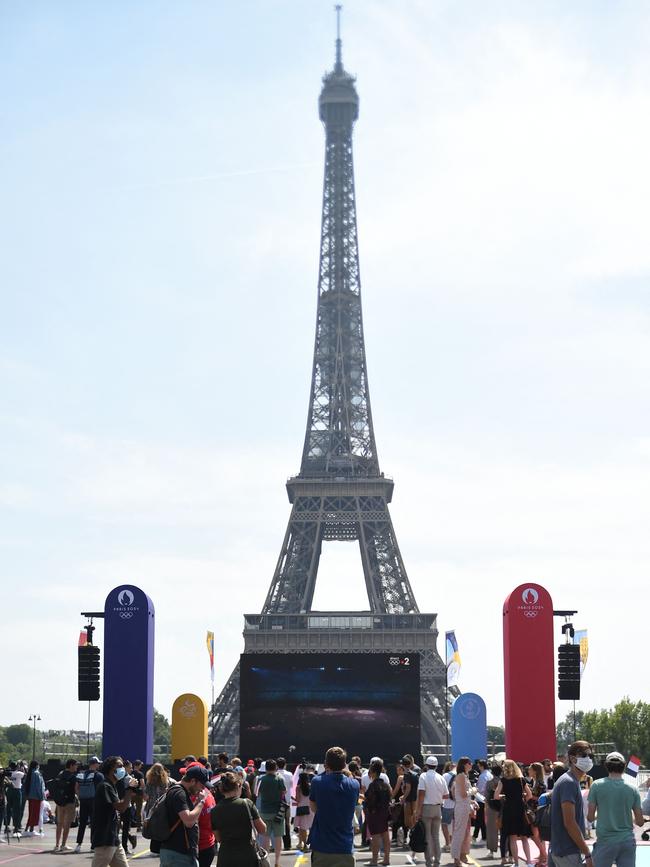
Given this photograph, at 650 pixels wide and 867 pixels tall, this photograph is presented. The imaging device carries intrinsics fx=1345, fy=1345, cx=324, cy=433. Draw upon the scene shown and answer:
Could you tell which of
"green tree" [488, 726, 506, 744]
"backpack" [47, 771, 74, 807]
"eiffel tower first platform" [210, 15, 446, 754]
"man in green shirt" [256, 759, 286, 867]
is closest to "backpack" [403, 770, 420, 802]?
"man in green shirt" [256, 759, 286, 867]

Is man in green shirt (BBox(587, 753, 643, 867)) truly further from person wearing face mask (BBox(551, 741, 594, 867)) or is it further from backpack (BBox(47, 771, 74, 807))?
backpack (BBox(47, 771, 74, 807))

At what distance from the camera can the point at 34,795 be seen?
1182 inches

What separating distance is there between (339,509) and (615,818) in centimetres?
8054

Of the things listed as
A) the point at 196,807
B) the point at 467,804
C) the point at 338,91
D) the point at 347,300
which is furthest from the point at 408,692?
the point at 338,91

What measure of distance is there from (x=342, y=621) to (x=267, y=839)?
6641 cm

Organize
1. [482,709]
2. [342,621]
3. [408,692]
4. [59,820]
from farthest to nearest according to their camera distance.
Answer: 1. [342,621]
2. [408,692]
3. [482,709]
4. [59,820]

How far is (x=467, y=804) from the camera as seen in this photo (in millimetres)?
21422

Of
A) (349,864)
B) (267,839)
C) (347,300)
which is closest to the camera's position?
(349,864)

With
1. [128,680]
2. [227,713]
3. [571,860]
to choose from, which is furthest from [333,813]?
[227,713]

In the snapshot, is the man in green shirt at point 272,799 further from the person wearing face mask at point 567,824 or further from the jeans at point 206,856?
the person wearing face mask at point 567,824

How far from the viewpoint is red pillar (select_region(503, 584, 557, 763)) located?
34688mm

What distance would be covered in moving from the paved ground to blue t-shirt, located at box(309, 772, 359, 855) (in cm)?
951

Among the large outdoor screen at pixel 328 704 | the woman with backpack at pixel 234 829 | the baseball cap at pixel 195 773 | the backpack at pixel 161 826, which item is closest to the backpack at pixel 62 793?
the backpack at pixel 161 826

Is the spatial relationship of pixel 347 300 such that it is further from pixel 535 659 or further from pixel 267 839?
pixel 267 839
